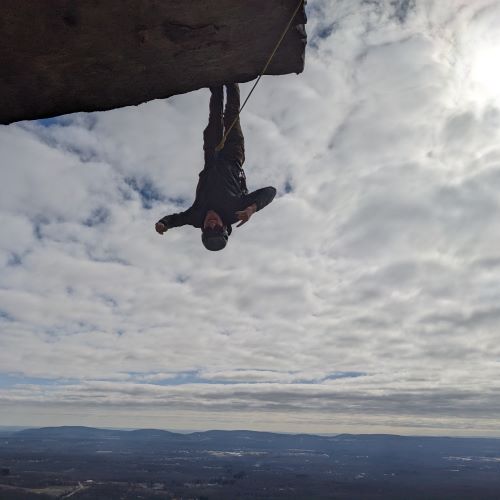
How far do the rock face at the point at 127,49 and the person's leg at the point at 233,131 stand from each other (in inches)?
45.6

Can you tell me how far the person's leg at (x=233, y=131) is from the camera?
6.31 metres

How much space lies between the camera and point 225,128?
6434 millimetres

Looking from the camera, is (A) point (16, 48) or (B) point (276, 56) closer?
(A) point (16, 48)

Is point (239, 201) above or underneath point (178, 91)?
underneath

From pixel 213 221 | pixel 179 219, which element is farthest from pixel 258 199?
pixel 179 219

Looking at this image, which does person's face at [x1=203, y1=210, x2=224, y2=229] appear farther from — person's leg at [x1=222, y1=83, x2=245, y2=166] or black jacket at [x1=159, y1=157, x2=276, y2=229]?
person's leg at [x1=222, y1=83, x2=245, y2=166]

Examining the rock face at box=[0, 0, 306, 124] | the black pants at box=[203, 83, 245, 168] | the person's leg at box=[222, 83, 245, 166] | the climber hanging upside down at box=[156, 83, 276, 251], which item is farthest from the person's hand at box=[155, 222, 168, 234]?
the rock face at box=[0, 0, 306, 124]

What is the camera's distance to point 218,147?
6035 mm

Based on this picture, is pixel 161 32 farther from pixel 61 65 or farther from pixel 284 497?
pixel 284 497

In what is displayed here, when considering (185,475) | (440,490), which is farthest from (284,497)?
(440,490)

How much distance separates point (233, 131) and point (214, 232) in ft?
5.68

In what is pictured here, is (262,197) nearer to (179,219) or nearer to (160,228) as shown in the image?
(179,219)

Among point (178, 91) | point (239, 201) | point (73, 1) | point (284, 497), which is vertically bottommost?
point (284, 497)

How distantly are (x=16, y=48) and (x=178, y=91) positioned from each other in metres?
1.77
